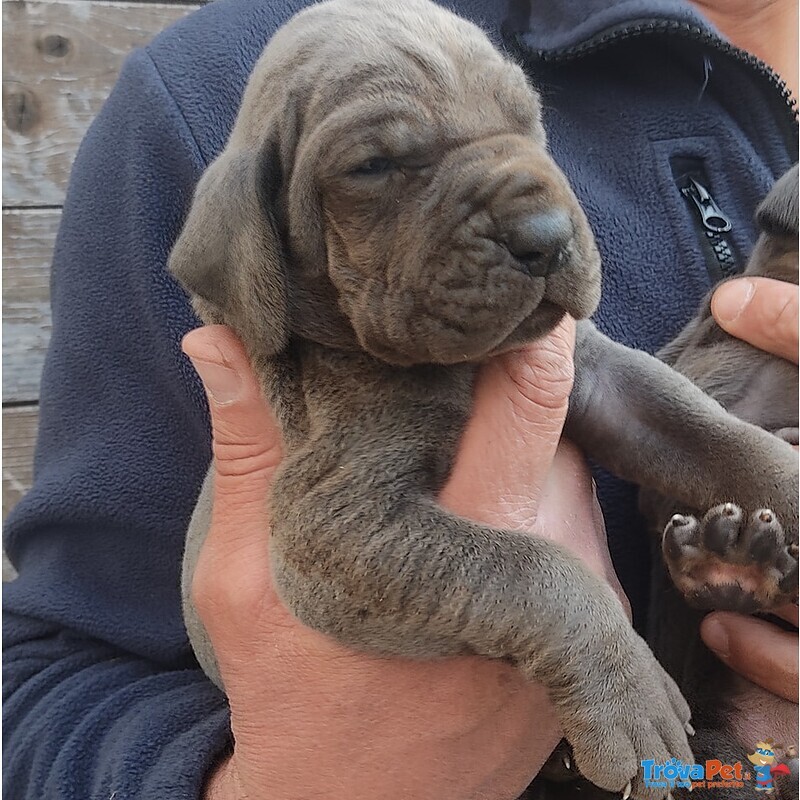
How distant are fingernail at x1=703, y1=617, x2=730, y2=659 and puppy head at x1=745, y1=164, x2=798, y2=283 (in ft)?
3.24

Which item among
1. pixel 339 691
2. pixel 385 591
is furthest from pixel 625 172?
pixel 339 691

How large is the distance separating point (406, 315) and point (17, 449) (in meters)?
2.80

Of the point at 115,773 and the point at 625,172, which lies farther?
the point at 625,172

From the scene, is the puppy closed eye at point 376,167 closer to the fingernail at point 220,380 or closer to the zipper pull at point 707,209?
the fingernail at point 220,380

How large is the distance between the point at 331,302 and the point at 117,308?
1.12 m

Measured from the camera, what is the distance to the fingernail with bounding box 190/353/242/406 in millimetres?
1940

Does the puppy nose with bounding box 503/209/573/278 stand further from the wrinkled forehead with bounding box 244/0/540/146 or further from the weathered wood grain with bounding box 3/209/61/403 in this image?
the weathered wood grain with bounding box 3/209/61/403

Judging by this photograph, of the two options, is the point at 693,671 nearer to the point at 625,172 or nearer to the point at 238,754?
the point at 238,754

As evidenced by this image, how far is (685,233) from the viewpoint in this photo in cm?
257

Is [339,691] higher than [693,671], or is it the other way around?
[339,691]

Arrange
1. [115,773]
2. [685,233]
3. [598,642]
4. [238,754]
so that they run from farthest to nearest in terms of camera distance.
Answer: [685,233] < [115,773] < [238,754] < [598,642]

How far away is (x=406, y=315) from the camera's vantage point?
169 cm

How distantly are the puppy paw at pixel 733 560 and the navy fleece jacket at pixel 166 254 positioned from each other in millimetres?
477

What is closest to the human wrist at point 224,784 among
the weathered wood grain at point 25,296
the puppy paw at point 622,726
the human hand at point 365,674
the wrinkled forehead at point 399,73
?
the human hand at point 365,674
